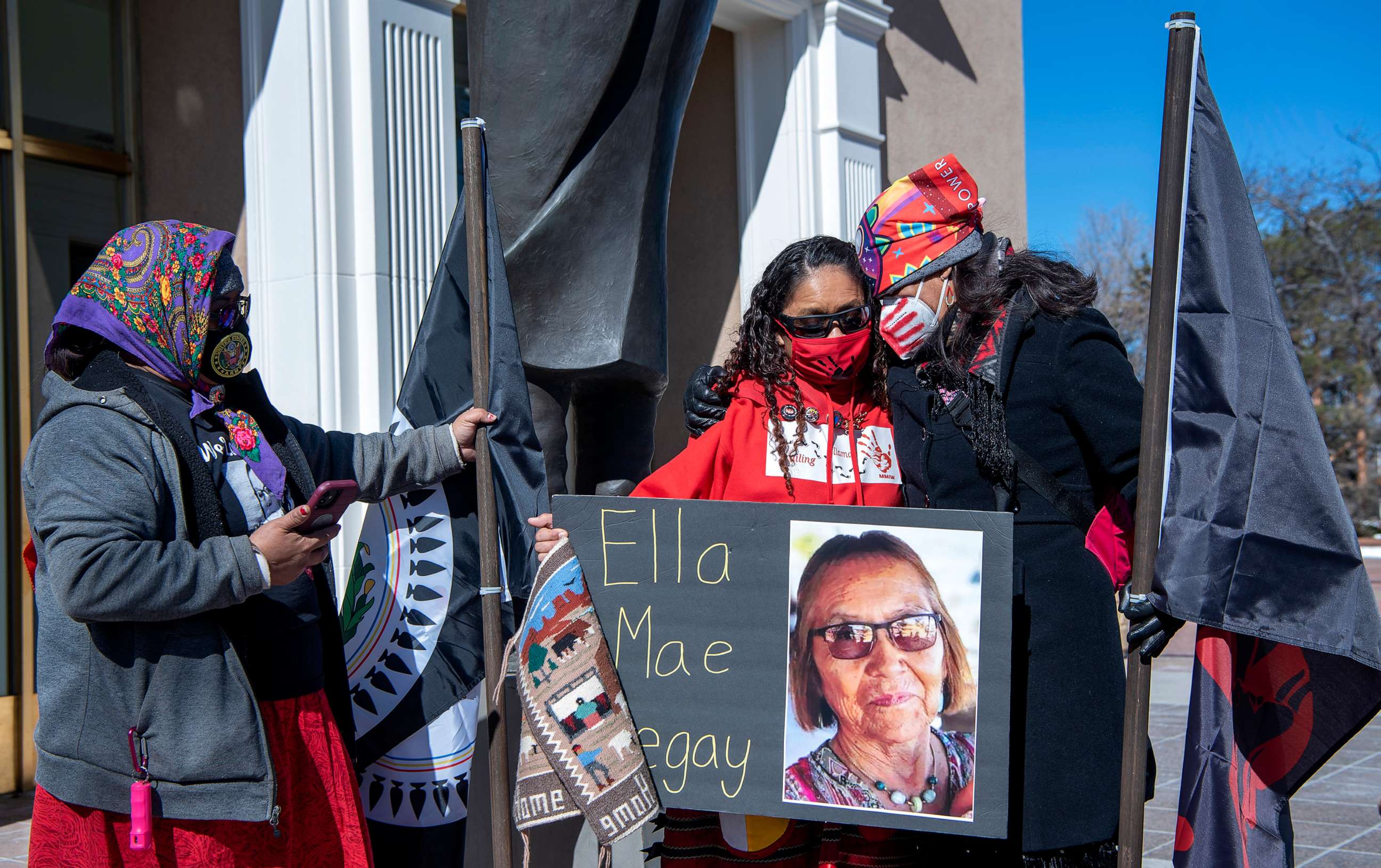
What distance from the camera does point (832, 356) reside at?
2.40 m

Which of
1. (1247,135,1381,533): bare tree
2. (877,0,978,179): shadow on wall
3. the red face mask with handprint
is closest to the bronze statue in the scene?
the red face mask with handprint

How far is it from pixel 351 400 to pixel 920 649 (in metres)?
2.69

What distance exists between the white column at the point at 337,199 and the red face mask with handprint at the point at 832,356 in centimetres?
221

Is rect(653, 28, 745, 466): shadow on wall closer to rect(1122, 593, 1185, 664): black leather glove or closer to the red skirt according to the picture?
the red skirt

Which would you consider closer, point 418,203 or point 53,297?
point 418,203

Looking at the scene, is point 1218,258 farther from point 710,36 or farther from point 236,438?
point 710,36

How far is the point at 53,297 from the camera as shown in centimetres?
523

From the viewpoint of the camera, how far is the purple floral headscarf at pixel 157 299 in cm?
214

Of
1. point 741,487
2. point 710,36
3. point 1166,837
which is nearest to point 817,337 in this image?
point 741,487

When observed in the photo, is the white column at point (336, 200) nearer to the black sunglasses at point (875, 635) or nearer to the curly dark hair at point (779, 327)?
the curly dark hair at point (779, 327)

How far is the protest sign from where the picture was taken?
6.77 feet

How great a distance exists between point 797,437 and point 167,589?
3.82 ft

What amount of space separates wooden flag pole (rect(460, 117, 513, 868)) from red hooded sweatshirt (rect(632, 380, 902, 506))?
312 mm

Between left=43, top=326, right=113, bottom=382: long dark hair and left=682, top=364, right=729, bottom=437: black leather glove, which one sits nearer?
left=43, top=326, right=113, bottom=382: long dark hair
